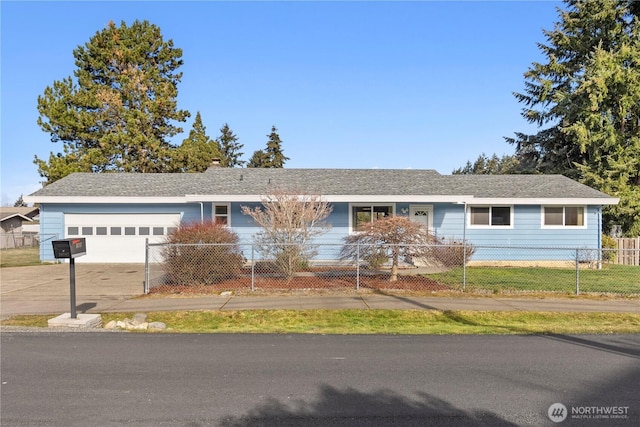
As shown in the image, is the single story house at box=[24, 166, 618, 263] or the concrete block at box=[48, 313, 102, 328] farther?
the single story house at box=[24, 166, 618, 263]

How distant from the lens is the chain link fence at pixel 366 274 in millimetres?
11562

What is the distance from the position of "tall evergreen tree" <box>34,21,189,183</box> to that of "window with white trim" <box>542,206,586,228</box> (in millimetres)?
24355

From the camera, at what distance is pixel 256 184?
712 inches

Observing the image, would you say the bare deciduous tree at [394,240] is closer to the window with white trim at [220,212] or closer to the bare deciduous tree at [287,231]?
the bare deciduous tree at [287,231]

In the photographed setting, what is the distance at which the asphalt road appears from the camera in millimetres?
4086

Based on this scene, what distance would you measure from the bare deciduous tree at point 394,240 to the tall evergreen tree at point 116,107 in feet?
72.3

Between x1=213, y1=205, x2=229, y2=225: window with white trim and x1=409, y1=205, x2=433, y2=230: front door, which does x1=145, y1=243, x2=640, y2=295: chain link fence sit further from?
x1=409, y1=205, x2=433, y2=230: front door

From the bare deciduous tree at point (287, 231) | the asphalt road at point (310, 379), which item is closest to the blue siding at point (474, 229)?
the bare deciduous tree at point (287, 231)

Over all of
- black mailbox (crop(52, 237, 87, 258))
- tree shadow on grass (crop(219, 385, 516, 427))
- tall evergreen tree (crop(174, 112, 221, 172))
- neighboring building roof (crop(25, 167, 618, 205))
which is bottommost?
tree shadow on grass (crop(219, 385, 516, 427))

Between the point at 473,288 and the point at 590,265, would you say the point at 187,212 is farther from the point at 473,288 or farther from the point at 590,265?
the point at 590,265

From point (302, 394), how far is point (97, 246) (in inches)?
631

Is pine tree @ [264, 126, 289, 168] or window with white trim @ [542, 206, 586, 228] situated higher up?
pine tree @ [264, 126, 289, 168]

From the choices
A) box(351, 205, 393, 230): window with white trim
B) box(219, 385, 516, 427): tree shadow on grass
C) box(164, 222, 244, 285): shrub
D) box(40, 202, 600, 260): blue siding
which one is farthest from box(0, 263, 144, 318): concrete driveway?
box(351, 205, 393, 230): window with white trim

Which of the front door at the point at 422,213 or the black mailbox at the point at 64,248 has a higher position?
the front door at the point at 422,213
